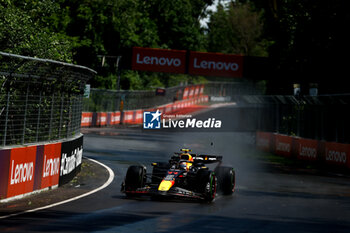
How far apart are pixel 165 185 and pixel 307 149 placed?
16.1 metres

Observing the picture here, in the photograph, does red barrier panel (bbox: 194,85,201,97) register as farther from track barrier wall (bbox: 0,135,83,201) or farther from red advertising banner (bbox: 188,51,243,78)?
track barrier wall (bbox: 0,135,83,201)

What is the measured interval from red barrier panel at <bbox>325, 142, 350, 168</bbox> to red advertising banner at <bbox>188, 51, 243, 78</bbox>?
10.8m

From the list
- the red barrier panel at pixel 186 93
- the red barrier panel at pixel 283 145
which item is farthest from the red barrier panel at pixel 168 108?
the red barrier panel at pixel 283 145

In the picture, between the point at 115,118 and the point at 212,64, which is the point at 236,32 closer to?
the point at 115,118

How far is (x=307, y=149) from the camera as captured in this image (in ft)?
96.6

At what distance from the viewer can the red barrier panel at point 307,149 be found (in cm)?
2862

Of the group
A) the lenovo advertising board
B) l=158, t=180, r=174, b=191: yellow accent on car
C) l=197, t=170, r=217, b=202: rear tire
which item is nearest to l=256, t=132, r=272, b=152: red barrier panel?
the lenovo advertising board

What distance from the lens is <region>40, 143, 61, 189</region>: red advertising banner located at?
15.5 m

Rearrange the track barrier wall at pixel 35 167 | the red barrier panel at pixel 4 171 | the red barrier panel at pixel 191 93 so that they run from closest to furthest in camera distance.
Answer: the red barrier panel at pixel 4 171
the track barrier wall at pixel 35 167
the red barrier panel at pixel 191 93

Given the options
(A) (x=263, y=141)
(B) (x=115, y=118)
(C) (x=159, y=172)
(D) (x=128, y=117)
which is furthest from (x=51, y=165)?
(D) (x=128, y=117)

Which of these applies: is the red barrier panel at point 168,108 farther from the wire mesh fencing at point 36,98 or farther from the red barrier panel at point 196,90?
the wire mesh fencing at point 36,98

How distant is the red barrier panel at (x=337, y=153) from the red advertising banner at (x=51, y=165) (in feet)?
42.4

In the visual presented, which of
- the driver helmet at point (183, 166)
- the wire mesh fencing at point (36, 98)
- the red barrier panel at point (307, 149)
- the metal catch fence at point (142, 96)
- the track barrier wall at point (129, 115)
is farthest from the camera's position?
the metal catch fence at point (142, 96)

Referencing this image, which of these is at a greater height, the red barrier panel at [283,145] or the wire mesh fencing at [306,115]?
the wire mesh fencing at [306,115]
